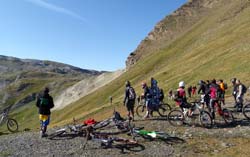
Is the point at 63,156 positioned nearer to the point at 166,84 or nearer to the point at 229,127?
the point at 229,127

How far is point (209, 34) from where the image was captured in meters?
113

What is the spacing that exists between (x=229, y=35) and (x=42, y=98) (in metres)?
75.3

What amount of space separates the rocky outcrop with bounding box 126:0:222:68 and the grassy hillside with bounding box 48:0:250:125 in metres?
7.89

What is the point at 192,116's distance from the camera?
28.0 metres

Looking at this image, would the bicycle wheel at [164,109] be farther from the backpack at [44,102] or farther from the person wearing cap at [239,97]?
the backpack at [44,102]

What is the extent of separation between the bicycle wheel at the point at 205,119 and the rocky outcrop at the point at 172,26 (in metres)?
121

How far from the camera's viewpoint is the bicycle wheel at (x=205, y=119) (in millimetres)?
27000

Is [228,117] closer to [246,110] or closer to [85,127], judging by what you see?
[246,110]

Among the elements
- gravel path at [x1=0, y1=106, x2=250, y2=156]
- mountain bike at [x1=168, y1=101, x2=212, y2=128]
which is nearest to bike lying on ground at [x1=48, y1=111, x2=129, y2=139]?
gravel path at [x1=0, y1=106, x2=250, y2=156]

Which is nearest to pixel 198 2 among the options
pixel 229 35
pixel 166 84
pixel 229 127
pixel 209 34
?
pixel 209 34

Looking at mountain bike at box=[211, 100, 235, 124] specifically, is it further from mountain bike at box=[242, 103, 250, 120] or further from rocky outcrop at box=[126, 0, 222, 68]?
rocky outcrop at box=[126, 0, 222, 68]

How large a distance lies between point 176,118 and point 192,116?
49.6 inches

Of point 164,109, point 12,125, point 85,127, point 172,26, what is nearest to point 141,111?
point 164,109

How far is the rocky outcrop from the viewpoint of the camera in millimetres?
150875
